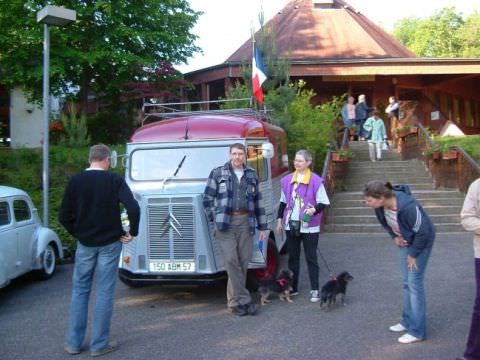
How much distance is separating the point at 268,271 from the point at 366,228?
5255 mm

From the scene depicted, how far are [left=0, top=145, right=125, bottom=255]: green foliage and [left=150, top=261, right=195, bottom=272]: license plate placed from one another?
5975mm

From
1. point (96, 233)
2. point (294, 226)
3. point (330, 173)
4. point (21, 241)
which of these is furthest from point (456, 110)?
point (96, 233)

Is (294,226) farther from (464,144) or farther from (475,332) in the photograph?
(464,144)

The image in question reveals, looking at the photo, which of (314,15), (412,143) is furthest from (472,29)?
(412,143)

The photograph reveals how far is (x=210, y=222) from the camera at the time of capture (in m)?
6.50

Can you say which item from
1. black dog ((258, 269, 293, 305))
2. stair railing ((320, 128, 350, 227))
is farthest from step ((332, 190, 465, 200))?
black dog ((258, 269, 293, 305))

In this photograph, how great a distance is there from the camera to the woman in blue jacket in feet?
15.9

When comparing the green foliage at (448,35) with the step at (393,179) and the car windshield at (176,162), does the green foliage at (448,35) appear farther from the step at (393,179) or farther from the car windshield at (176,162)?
the car windshield at (176,162)

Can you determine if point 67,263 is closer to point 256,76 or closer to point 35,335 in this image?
point 35,335

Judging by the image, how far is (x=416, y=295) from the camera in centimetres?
502

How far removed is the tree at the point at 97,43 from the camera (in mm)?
15742

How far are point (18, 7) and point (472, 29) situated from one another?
1934 inches

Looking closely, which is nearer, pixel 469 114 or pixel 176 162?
pixel 176 162

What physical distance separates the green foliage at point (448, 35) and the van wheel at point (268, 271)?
165ft
